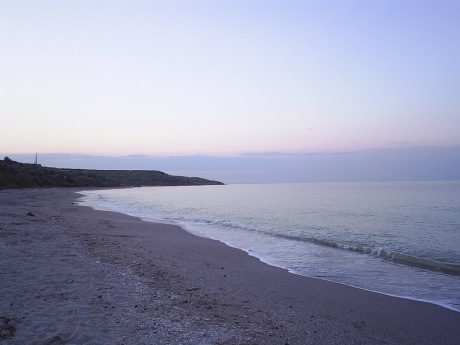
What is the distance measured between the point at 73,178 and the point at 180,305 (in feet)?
274

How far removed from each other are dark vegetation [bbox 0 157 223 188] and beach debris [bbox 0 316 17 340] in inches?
1847

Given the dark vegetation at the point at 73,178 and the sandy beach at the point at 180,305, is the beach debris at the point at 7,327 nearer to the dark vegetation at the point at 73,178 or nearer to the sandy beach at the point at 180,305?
the sandy beach at the point at 180,305

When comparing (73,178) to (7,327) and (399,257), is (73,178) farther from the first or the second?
(7,327)

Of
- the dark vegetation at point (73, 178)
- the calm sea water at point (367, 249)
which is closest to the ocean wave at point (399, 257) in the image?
the calm sea water at point (367, 249)

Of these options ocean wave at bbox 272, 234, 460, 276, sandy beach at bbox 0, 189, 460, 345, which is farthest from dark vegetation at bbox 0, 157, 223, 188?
sandy beach at bbox 0, 189, 460, 345

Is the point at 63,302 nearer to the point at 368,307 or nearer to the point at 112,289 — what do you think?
the point at 112,289

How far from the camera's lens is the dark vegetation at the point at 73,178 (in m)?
53.2

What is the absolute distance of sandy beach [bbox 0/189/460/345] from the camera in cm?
558

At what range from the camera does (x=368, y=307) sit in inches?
314

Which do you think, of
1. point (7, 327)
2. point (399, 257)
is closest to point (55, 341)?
point (7, 327)

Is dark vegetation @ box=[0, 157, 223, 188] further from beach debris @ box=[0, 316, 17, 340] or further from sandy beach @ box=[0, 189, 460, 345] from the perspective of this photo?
beach debris @ box=[0, 316, 17, 340]

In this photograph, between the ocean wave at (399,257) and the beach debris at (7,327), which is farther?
the ocean wave at (399,257)

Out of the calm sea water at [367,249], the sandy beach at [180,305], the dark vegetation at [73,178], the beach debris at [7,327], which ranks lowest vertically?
the calm sea water at [367,249]

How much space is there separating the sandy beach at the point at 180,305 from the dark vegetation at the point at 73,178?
4350cm
